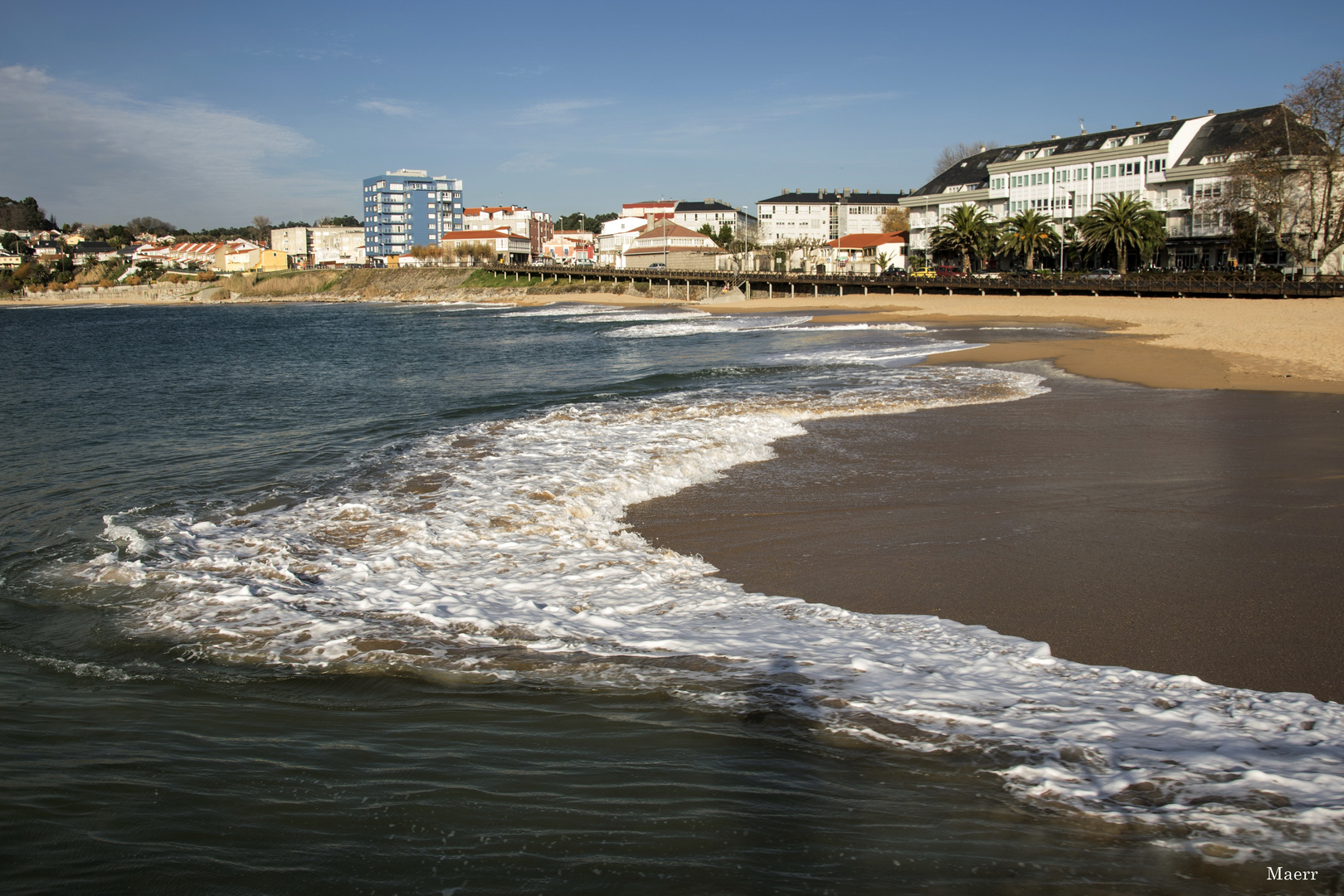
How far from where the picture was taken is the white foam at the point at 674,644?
359 cm

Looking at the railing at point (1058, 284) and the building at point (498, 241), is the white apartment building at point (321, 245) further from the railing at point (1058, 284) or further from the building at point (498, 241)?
the railing at point (1058, 284)

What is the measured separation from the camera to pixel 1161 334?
1054 inches

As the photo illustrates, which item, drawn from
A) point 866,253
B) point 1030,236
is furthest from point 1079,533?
point 866,253

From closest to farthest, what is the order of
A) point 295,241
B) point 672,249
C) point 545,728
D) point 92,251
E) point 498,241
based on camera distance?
point 545,728
point 672,249
point 498,241
point 92,251
point 295,241

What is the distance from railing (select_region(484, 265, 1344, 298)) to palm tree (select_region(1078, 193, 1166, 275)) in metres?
2.34

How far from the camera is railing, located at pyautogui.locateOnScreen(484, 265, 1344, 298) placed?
40.4 metres

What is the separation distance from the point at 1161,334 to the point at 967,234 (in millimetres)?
41992

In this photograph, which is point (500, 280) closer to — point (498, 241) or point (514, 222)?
point (498, 241)

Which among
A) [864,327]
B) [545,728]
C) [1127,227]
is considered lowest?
[545,728]

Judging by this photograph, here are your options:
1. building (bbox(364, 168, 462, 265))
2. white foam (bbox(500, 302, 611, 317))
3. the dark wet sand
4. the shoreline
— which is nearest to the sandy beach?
the dark wet sand

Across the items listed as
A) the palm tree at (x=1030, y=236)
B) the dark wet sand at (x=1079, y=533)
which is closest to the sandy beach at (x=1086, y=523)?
the dark wet sand at (x=1079, y=533)

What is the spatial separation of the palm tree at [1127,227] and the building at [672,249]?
43.5 meters

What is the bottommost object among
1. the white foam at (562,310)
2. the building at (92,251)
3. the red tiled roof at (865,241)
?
the white foam at (562,310)

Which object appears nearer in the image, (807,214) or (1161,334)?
(1161,334)
